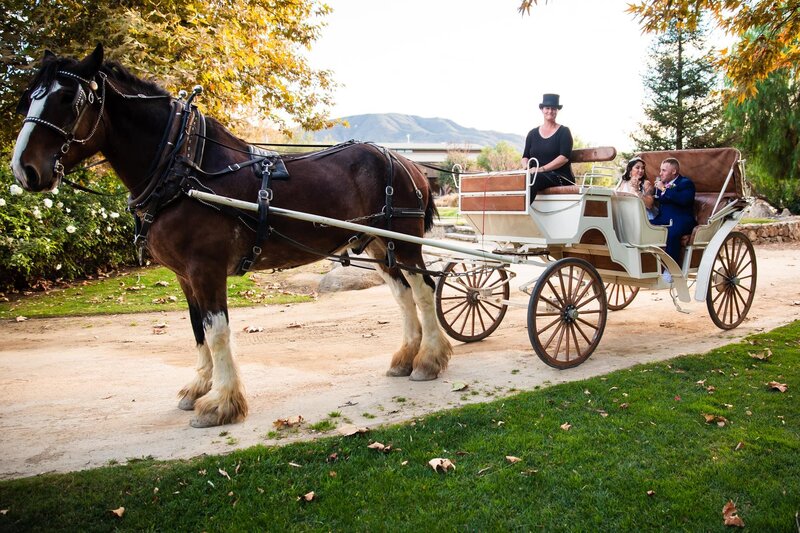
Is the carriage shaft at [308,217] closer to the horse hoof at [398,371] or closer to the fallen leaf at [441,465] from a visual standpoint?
the horse hoof at [398,371]

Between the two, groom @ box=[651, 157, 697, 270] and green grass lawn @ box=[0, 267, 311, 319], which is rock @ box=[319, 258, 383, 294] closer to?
green grass lawn @ box=[0, 267, 311, 319]

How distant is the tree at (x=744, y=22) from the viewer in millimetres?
6344

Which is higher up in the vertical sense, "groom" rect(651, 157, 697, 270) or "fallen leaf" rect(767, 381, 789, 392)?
"groom" rect(651, 157, 697, 270)

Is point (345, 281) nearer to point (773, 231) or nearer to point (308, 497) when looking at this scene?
point (308, 497)

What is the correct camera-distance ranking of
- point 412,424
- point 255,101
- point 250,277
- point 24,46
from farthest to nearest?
point 255,101, point 250,277, point 24,46, point 412,424

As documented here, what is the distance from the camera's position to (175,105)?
4535 mm

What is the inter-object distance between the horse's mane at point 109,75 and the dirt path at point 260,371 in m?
2.58

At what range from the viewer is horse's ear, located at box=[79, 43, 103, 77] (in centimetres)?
399

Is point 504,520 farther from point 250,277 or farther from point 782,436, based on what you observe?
point 250,277

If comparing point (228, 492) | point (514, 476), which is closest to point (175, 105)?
point (228, 492)

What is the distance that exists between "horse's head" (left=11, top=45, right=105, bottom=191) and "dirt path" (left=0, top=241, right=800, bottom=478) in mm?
1908

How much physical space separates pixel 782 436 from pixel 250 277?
10.00 meters

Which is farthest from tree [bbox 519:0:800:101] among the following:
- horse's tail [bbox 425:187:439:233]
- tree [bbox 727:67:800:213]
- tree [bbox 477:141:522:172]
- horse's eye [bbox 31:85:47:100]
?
tree [bbox 477:141:522:172]

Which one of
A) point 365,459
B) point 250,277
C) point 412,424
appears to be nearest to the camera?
point 365,459
